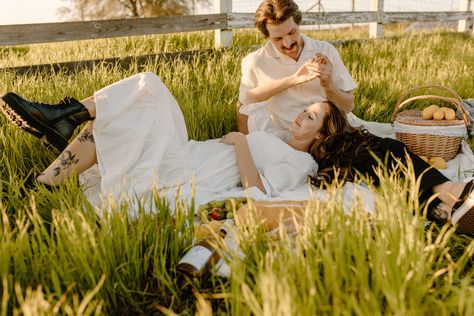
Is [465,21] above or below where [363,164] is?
above

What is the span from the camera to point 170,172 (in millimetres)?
2924

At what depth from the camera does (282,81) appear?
3477 millimetres

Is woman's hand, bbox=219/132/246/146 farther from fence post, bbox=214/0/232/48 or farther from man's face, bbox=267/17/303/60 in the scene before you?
fence post, bbox=214/0/232/48

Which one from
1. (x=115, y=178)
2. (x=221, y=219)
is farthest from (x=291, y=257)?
(x=115, y=178)

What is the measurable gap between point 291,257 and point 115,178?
4.74ft

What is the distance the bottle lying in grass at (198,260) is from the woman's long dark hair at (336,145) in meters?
1.04

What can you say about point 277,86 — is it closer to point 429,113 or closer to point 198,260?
point 429,113

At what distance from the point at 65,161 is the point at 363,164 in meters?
1.72

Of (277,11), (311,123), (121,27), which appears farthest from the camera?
(121,27)

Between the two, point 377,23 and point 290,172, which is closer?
point 290,172

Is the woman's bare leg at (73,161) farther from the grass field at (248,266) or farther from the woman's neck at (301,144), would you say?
the woman's neck at (301,144)

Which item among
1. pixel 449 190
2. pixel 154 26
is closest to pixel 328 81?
pixel 449 190

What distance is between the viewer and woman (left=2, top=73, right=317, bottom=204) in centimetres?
271

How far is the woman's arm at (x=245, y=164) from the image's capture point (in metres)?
2.96
